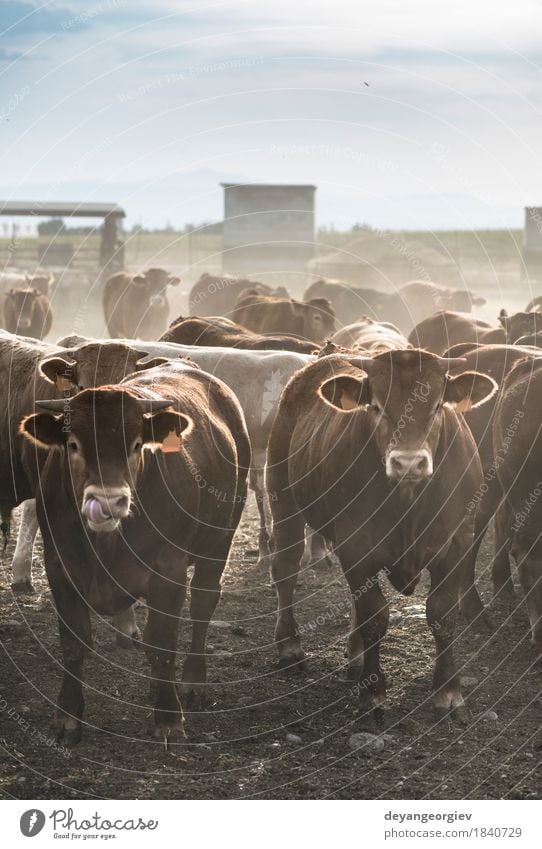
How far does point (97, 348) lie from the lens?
317 inches

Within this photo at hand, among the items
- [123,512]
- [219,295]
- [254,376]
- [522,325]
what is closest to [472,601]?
[254,376]

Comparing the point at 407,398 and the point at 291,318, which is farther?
the point at 291,318

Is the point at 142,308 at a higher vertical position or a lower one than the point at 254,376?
higher

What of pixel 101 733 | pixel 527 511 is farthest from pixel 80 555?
pixel 527 511

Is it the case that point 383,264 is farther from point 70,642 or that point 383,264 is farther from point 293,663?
point 70,642

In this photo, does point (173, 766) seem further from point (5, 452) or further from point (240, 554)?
point (240, 554)

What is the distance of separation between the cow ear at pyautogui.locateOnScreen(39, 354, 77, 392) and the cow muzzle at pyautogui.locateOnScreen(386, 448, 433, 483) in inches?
104

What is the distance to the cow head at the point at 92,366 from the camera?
7824mm

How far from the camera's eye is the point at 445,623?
6891 mm

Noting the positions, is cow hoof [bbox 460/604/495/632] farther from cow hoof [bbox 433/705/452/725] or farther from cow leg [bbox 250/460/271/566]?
cow leg [bbox 250/460/271/566]

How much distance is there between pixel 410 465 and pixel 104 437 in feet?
5.32

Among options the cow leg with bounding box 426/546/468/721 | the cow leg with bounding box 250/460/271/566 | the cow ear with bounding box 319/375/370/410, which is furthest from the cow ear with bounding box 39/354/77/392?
the cow leg with bounding box 250/460/271/566

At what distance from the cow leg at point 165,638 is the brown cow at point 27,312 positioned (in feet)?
59.6

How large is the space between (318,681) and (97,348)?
2712 millimetres
